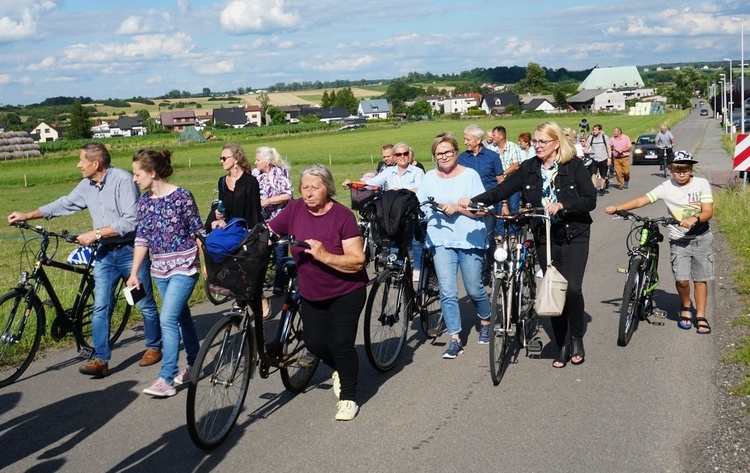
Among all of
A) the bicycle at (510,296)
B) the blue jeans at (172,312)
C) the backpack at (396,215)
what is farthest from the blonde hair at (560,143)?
the blue jeans at (172,312)

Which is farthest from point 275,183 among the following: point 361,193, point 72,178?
point 72,178

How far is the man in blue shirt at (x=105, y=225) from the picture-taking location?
6.99 meters

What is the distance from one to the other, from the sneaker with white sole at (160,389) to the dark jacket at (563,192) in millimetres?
2983

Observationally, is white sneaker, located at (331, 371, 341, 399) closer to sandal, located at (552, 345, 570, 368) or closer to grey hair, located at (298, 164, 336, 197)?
grey hair, located at (298, 164, 336, 197)

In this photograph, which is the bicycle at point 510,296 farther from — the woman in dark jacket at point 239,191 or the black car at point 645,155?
the black car at point 645,155

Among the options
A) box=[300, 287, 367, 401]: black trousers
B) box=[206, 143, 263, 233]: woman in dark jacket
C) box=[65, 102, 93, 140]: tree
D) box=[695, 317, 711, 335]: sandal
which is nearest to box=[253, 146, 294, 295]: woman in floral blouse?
box=[206, 143, 263, 233]: woman in dark jacket

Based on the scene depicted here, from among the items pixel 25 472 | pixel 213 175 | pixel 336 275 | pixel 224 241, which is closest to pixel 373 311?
pixel 336 275

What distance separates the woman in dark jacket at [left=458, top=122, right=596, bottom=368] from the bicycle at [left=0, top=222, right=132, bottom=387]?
3.68m

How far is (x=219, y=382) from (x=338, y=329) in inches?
36.2

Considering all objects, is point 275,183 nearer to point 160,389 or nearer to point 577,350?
point 160,389

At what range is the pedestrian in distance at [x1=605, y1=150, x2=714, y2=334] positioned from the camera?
7965mm

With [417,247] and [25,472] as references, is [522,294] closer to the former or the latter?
[417,247]

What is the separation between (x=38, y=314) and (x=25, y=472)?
2.49 metres

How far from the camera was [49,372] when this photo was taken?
23.7 ft
